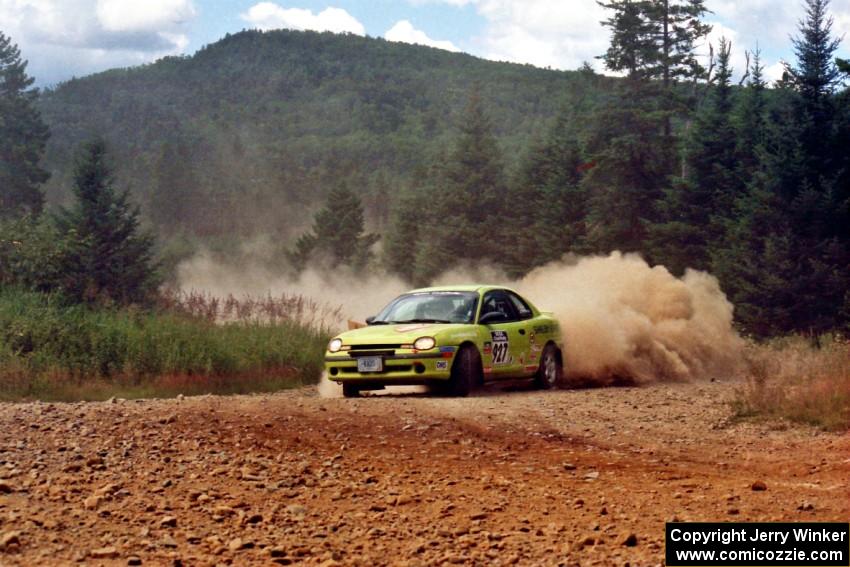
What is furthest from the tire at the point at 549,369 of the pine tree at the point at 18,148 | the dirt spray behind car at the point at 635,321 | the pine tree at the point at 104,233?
the pine tree at the point at 18,148

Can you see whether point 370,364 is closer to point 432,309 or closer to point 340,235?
point 432,309

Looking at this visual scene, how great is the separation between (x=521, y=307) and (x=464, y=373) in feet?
10.2

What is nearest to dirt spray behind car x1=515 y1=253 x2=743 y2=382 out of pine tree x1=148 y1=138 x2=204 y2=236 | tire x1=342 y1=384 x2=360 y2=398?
tire x1=342 y1=384 x2=360 y2=398

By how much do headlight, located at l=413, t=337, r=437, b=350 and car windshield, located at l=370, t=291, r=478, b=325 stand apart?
1.14 metres

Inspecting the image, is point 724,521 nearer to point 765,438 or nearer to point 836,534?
point 836,534

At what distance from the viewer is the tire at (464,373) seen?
49.8 ft

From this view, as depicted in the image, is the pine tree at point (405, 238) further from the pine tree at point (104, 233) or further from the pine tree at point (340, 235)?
the pine tree at point (104, 233)

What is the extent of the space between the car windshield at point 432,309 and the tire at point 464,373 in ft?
2.43

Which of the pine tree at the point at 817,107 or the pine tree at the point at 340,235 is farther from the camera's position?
the pine tree at the point at 340,235

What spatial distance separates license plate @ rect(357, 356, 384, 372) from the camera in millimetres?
15078

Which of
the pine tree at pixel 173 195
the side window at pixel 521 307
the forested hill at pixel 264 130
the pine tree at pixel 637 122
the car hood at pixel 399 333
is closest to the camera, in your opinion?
the car hood at pixel 399 333

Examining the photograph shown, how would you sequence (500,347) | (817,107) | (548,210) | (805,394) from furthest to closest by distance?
1. (548,210)
2. (817,107)
3. (500,347)
4. (805,394)

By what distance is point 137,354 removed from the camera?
2028cm

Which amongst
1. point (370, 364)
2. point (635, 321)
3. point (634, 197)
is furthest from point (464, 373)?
point (634, 197)
